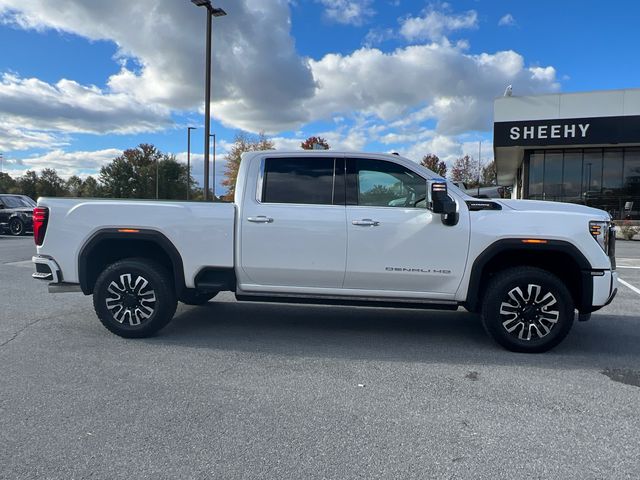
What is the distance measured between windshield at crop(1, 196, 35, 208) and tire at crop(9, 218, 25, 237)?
2.84ft

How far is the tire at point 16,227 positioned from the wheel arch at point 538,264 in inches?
846

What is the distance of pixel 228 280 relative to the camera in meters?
5.29

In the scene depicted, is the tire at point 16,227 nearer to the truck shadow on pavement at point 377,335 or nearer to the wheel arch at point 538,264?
the truck shadow on pavement at point 377,335

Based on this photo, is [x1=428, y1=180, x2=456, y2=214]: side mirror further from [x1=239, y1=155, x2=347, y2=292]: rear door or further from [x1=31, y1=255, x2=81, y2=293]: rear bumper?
[x1=31, y1=255, x2=81, y2=293]: rear bumper

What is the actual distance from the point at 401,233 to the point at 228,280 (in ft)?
6.19

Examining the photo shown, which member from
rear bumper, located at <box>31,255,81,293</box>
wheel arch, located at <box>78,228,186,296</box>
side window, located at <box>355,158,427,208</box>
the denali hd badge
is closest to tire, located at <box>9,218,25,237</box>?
rear bumper, located at <box>31,255,81,293</box>

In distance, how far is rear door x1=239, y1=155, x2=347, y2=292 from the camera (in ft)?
16.6

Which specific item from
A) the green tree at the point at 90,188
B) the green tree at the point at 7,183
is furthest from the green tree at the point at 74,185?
the green tree at the point at 7,183

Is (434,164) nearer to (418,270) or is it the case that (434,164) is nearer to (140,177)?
(140,177)

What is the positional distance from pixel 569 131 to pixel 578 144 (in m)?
0.84

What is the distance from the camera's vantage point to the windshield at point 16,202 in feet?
70.4

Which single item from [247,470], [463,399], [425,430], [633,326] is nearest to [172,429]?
[247,470]

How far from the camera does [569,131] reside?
71.5 ft

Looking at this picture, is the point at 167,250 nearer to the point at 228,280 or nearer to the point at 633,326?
the point at 228,280
